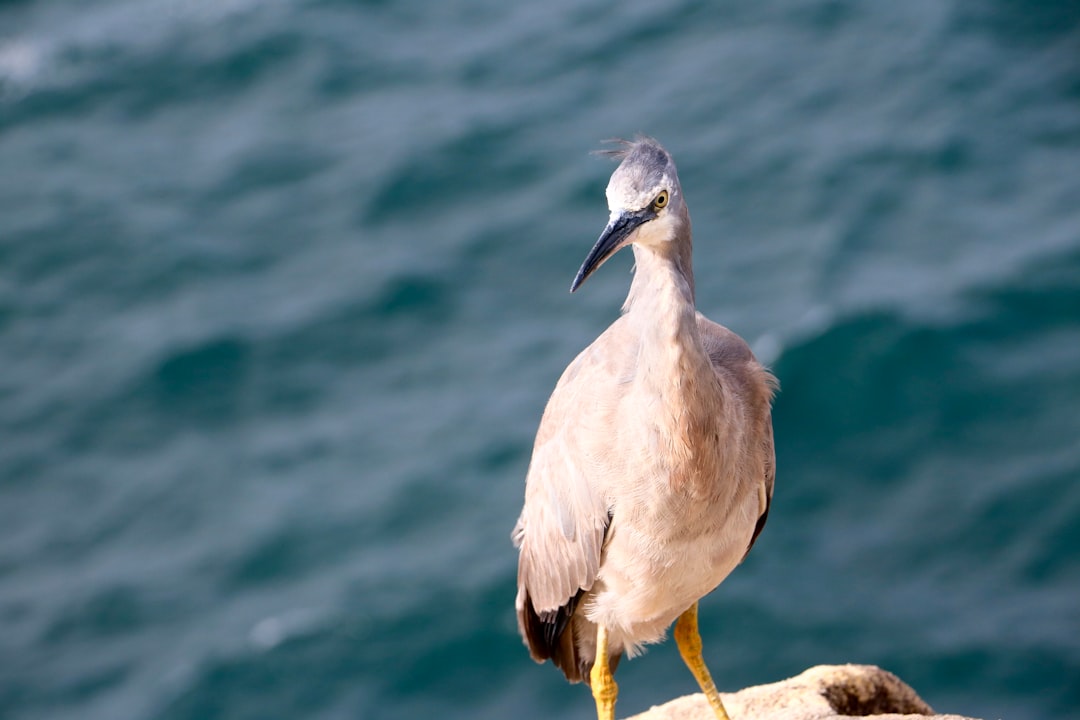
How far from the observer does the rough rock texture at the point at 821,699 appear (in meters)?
8.45

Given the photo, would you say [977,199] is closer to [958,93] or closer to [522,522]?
[958,93]

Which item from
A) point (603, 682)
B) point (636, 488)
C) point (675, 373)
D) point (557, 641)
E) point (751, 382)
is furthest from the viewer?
point (557, 641)

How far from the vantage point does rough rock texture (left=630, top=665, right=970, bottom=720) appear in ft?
27.7

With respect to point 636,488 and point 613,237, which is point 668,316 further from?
point 636,488

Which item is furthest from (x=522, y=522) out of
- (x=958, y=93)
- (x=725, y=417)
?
(x=958, y=93)

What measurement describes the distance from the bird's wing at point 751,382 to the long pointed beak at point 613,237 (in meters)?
1.13

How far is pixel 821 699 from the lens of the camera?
8297mm

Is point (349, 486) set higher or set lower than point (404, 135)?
lower

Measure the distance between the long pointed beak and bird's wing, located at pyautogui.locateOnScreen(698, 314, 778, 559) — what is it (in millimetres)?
1129

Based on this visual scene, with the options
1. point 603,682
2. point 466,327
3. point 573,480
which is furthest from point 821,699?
point 466,327

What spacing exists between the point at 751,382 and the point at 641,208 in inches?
56.8

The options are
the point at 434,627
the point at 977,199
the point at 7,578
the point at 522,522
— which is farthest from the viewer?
the point at 977,199

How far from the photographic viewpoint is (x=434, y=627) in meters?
18.4

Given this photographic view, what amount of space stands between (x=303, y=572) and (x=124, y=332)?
520 cm
